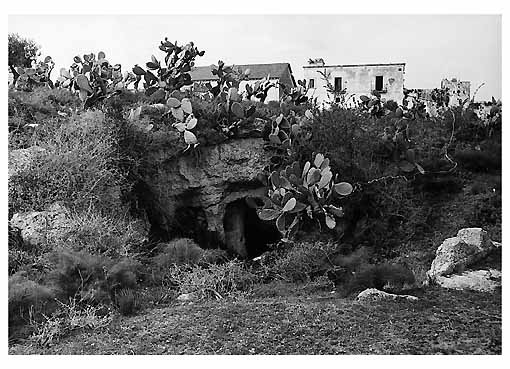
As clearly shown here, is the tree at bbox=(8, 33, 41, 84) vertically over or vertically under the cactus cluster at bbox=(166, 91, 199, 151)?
over

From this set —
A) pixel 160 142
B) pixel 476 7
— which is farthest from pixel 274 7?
pixel 160 142

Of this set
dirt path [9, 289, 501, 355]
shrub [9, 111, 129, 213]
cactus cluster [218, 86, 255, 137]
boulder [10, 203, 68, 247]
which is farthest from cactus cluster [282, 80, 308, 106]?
dirt path [9, 289, 501, 355]

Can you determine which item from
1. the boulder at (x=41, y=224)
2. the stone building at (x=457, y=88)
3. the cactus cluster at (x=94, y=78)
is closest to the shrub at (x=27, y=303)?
the boulder at (x=41, y=224)

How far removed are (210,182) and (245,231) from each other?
2.67ft

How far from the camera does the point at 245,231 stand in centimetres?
679

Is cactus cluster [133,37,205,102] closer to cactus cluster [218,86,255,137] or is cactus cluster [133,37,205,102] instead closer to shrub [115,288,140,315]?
cactus cluster [218,86,255,137]

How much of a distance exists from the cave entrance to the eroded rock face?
0.06 metres

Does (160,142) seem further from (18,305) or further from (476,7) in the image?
(476,7)

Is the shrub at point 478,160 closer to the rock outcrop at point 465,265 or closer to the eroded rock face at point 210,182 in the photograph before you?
the rock outcrop at point 465,265

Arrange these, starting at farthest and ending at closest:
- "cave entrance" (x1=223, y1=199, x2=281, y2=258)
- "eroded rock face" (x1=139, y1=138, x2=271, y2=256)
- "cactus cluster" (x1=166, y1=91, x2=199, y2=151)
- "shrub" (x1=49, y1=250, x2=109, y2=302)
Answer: "cave entrance" (x1=223, y1=199, x2=281, y2=258), "eroded rock face" (x1=139, y1=138, x2=271, y2=256), "cactus cluster" (x1=166, y1=91, x2=199, y2=151), "shrub" (x1=49, y1=250, x2=109, y2=302)

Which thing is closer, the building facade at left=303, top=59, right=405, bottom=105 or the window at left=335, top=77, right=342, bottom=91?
the building facade at left=303, top=59, right=405, bottom=105

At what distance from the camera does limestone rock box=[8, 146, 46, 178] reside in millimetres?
5227
